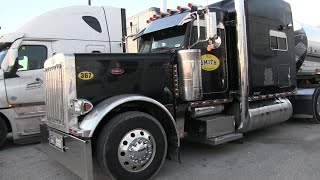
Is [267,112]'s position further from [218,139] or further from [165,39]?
[165,39]

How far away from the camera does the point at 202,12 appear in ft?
18.5

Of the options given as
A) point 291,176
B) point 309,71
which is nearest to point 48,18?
point 291,176

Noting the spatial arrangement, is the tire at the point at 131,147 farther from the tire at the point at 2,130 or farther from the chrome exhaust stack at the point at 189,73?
the tire at the point at 2,130

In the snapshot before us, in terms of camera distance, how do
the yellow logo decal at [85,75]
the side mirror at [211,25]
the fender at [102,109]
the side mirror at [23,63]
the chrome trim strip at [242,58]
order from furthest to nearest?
1. the side mirror at [23,63]
2. the chrome trim strip at [242,58]
3. the side mirror at [211,25]
4. the yellow logo decal at [85,75]
5. the fender at [102,109]

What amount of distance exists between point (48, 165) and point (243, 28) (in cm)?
421

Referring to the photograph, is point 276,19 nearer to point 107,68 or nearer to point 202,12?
point 202,12

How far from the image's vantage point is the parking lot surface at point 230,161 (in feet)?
16.8

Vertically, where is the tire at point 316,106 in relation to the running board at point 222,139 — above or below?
above

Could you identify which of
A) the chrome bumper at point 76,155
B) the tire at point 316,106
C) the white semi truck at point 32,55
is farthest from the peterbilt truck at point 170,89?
the white semi truck at point 32,55

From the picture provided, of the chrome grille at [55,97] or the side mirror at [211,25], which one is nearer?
the chrome grille at [55,97]

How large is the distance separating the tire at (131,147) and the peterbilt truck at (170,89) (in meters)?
0.01

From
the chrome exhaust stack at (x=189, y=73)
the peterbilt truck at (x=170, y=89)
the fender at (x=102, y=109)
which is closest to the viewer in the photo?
the fender at (x=102, y=109)

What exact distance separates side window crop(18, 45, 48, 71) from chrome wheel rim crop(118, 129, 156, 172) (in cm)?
408

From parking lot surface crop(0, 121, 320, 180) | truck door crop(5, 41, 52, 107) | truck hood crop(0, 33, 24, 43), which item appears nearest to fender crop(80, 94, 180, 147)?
parking lot surface crop(0, 121, 320, 180)
